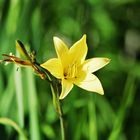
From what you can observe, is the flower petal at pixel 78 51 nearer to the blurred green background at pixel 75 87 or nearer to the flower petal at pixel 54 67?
the flower petal at pixel 54 67

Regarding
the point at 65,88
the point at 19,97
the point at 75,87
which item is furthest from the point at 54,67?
the point at 75,87

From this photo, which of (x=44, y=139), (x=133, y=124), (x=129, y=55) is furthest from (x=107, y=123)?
(x=129, y=55)

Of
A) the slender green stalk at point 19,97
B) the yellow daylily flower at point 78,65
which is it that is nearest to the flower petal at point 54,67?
the yellow daylily flower at point 78,65

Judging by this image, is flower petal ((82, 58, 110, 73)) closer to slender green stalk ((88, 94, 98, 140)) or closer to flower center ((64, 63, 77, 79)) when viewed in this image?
flower center ((64, 63, 77, 79))

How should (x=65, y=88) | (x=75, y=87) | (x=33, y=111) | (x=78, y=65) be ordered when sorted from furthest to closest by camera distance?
(x=75, y=87) → (x=33, y=111) → (x=78, y=65) → (x=65, y=88)

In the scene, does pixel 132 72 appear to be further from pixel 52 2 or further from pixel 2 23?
pixel 2 23

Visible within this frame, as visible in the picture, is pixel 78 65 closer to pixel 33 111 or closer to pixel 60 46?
pixel 60 46
